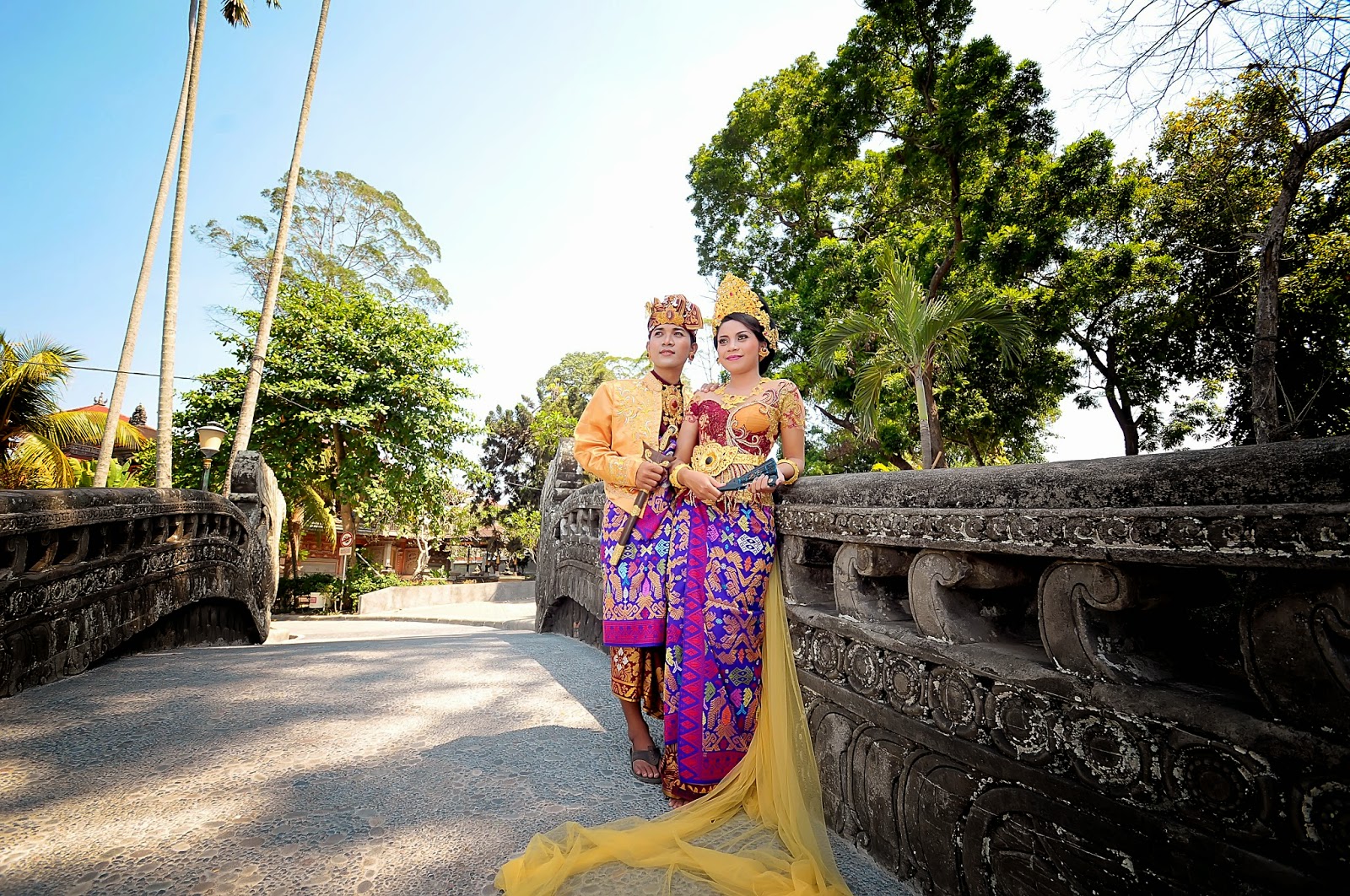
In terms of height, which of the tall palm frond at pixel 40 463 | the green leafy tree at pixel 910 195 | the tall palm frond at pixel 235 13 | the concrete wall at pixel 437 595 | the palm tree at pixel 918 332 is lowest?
the concrete wall at pixel 437 595

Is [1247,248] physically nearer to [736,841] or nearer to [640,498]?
[640,498]

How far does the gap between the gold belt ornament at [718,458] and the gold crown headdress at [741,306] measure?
462 millimetres

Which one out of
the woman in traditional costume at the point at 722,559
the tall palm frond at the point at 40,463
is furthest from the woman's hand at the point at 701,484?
the tall palm frond at the point at 40,463

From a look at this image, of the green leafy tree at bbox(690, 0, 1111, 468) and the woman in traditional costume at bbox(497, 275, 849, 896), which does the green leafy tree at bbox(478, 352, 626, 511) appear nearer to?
the green leafy tree at bbox(690, 0, 1111, 468)

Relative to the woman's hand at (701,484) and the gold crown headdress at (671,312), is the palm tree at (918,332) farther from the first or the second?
the woman's hand at (701,484)

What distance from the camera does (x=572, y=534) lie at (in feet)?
16.4

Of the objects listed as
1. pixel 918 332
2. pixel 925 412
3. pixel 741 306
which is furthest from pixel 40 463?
pixel 925 412

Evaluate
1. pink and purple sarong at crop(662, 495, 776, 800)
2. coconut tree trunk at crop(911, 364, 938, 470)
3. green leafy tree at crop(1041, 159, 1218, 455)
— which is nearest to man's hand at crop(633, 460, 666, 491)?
pink and purple sarong at crop(662, 495, 776, 800)

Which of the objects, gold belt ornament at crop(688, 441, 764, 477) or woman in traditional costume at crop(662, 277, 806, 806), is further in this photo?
gold belt ornament at crop(688, 441, 764, 477)

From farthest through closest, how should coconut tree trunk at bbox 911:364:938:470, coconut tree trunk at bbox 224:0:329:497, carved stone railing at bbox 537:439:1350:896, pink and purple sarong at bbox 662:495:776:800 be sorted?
1. coconut tree trunk at bbox 224:0:329:497
2. coconut tree trunk at bbox 911:364:938:470
3. pink and purple sarong at bbox 662:495:776:800
4. carved stone railing at bbox 537:439:1350:896

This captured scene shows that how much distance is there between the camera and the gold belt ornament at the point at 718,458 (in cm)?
214

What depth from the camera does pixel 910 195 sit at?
11727mm

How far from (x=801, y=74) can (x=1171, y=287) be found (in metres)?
8.70

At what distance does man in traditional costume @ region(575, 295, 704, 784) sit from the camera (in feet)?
7.43
